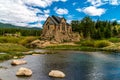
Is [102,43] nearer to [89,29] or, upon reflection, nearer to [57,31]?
[57,31]

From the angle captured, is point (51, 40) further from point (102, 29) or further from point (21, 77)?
point (21, 77)

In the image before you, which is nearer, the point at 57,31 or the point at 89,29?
the point at 57,31

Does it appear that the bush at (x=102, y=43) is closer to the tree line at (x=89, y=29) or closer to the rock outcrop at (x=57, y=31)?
the rock outcrop at (x=57, y=31)

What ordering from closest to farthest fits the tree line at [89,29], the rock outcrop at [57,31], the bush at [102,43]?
1. the bush at [102,43]
2. the rock outcrop at [57,31]
3. the tree line at [89,29]

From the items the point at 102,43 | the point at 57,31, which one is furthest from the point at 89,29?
the point at 102,43

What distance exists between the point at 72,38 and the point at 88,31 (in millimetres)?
22266

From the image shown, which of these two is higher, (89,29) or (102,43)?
(89,29)

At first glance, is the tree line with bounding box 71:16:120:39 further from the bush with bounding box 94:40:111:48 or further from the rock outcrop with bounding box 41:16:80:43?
the bush with bounding box 94:40:111:48

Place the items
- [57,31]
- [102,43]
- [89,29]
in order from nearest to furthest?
[102,43] < [57,31] < [89,29]

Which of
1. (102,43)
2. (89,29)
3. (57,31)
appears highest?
(89,29)

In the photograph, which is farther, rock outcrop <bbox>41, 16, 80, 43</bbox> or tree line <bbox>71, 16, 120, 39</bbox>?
tree line <bbox>71, 16, 120, 39</bbox>

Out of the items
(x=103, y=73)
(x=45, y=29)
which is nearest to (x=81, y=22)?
(x=45, y=29)

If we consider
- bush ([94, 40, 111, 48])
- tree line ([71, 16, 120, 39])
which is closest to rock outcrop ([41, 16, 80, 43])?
tree line ([71, 16, 120, 39])

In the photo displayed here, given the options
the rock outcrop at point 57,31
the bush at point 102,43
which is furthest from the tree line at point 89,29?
the bush at point 102,43
